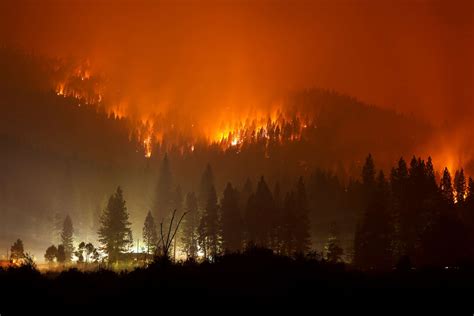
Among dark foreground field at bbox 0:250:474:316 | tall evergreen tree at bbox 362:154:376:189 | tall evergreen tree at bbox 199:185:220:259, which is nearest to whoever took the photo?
dark foreground field at bbox 0:250:474:316

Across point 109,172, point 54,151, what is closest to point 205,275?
point 109,172

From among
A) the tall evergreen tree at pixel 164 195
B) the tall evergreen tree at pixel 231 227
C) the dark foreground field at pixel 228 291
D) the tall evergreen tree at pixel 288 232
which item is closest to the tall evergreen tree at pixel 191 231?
the tall evergreen tree at pixel 231 227

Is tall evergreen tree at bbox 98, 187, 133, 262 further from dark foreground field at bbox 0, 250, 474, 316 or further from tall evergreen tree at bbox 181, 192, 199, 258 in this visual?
dark foreground field at bbox 0, 250, 474, 316

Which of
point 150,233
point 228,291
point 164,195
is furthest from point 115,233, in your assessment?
point 228,291

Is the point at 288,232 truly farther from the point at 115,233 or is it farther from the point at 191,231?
the point at 115,233

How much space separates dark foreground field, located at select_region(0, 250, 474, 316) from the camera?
15.3 meters

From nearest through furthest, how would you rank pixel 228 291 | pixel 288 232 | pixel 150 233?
pixel 228 291
pixel 288 232
pixel 150 233

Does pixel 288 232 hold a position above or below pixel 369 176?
below

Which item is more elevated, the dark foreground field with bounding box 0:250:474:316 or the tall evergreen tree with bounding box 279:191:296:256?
the tall evergreen tree with bounding box 279:191:296:256

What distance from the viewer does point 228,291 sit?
1648cm

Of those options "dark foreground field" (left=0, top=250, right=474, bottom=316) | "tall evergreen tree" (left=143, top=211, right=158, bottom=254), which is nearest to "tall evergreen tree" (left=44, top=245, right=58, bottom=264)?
"tall evergreen tree" (left=143, top=211, right=158, bottom=254)

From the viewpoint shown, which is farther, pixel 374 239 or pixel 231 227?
pixel 231 227

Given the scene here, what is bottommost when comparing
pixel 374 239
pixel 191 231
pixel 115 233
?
pixel 374 239

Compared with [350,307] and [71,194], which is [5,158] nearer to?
[71,194]
